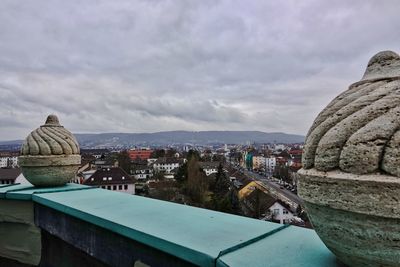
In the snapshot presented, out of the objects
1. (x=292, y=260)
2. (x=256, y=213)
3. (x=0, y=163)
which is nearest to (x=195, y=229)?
(x=292, y=260)

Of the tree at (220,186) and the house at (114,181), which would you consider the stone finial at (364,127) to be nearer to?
the tree at (220,186)

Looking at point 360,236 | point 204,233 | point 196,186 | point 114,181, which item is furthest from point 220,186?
point 360,236

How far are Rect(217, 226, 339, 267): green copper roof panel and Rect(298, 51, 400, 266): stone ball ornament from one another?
21cm

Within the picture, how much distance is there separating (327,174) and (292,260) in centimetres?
51

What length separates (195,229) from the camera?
188 cm

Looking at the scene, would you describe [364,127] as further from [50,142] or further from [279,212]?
[279,212]

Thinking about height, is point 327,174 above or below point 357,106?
below

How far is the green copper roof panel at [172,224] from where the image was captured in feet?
5.23

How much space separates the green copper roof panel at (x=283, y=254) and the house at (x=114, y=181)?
127 ft

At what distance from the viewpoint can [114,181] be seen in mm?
40406

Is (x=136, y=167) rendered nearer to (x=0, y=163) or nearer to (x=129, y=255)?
(x=0, y=163)


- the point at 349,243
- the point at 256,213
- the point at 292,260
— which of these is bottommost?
the point at 256,213

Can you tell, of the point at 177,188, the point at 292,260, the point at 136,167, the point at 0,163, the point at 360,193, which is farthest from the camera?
the point at 0,163

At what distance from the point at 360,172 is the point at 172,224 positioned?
1.20 metres
